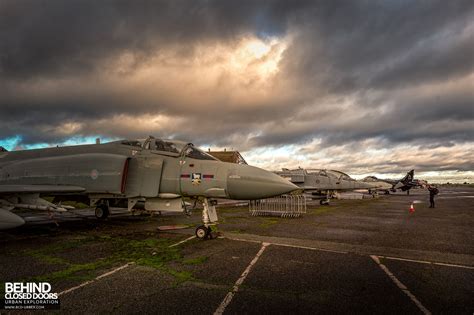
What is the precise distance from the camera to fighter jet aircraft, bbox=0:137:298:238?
25.7 feet

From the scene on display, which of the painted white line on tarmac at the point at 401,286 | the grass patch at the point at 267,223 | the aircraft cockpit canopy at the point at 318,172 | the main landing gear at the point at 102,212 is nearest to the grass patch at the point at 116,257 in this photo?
the painted white line on tarmac at the point at 401,286

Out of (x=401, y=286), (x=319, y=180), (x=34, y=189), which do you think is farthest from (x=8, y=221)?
(x=319, y=180)

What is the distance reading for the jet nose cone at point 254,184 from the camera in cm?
757

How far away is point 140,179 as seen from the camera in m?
9.05

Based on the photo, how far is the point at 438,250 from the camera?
719cm

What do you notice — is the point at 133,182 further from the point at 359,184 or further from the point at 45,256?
the point at 359,184

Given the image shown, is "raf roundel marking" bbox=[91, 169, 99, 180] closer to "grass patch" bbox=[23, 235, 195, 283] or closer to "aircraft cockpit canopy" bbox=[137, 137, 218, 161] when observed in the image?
"aircraft cockpit canopy" bbox=[137, 137, 218, 161]

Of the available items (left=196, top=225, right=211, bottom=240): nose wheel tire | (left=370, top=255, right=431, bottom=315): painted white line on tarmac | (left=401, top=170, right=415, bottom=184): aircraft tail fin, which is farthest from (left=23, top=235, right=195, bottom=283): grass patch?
(left=401, top=170, right=415, bottom=184): aircraft tail fin

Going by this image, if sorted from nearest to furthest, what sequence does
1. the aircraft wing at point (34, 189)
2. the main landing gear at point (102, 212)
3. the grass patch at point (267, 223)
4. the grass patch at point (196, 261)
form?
1. the grass patch at point (196, 261)
2. the aircraft wing at point (34, 189)
3. the grass patch at point (267, 223)
4. the main landing gear at point (102, 212)

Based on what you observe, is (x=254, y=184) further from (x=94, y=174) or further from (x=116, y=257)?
(x=94, y=174)

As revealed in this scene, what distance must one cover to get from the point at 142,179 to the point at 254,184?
151 inches

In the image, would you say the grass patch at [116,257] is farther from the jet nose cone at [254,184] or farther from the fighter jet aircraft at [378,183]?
the fighter jet aircraft at [378,183]

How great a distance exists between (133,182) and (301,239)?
225 inches

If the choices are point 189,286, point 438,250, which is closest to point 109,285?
point 189,286
